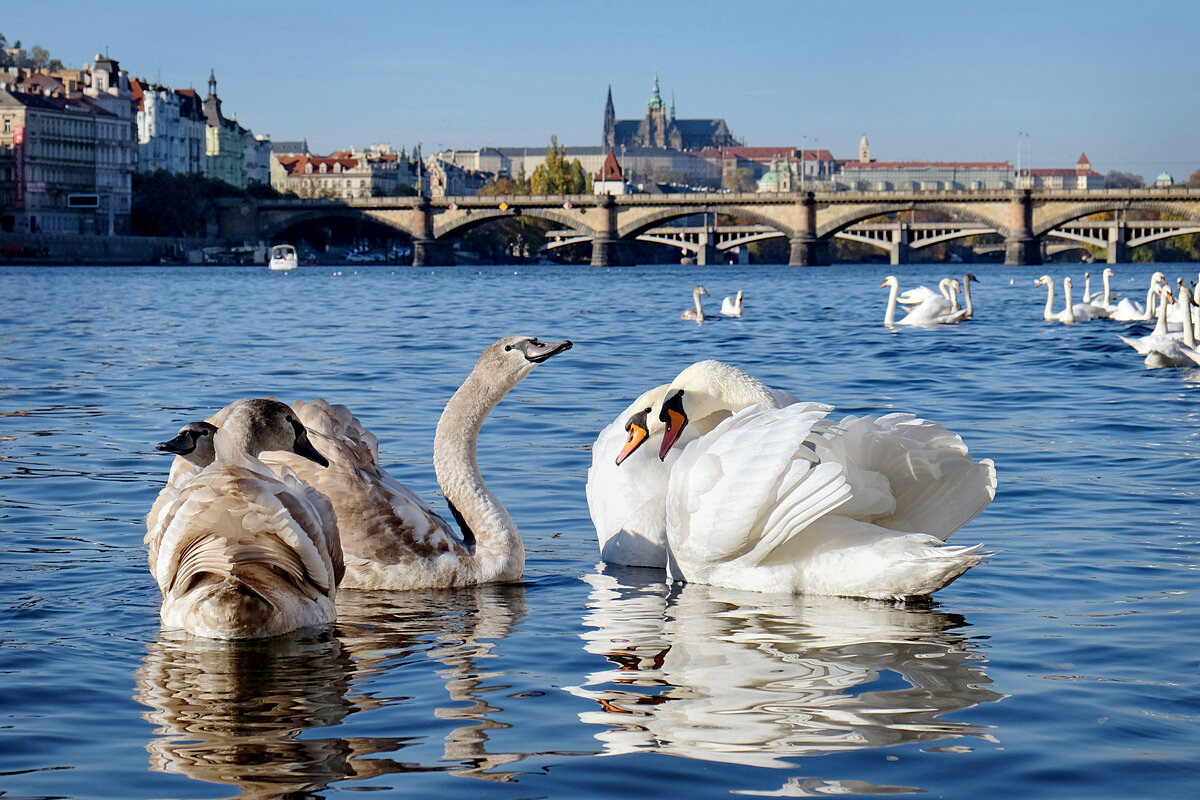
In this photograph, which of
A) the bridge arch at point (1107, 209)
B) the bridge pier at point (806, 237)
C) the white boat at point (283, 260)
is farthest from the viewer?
the bridge pier at point (806, 237)

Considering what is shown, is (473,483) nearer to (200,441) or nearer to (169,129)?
(200,441)

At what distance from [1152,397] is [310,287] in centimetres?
4395

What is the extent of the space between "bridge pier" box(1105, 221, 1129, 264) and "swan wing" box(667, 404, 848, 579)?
328 ft

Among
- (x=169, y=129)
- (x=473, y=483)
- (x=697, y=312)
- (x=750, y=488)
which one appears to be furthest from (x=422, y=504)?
(x=169, y=129)

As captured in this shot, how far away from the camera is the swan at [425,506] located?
6258 millimetres

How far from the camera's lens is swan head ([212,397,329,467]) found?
17.4 feet

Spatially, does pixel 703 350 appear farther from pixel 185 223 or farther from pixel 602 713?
pixel 185 223

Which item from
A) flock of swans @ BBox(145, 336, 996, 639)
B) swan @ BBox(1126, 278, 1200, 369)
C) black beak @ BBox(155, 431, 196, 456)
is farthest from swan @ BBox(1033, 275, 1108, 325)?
black beak @ BBox(155, 431, 196, 456)

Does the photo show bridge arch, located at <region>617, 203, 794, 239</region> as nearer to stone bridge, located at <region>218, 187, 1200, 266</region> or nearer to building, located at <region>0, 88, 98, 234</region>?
stone bridge, located at <region>218, 187, 1200, 266</region>

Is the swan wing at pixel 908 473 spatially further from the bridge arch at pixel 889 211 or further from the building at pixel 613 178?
the building at pixel 613 178

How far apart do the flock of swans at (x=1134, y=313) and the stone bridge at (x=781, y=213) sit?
180ft

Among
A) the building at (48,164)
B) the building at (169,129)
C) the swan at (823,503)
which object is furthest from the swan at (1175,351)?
the building at (169,129)

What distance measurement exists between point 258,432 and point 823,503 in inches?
75.4

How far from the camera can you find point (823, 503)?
219 inches
